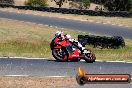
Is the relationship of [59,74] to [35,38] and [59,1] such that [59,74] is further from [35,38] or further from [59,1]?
[59,1]

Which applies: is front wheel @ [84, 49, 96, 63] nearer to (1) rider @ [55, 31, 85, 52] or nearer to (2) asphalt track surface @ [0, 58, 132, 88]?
(2) asphalt track surface @ [0, 58, 132, 88]

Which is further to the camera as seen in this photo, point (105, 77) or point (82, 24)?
point (82, 24)

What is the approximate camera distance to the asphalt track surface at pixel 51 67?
14.9m

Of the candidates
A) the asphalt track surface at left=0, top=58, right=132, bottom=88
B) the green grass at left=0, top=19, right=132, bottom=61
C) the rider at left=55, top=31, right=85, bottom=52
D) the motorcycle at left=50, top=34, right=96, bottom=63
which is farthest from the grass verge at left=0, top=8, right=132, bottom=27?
the asphalt track surface at left=0, top=58, right=132, bottom=88

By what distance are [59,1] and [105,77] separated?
58636 mm

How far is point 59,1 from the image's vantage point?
219ft

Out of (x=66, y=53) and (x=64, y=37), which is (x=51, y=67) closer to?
(x=66, y=53)

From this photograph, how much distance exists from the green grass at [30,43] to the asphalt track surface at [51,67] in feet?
5.19

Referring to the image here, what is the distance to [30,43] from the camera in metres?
24.5

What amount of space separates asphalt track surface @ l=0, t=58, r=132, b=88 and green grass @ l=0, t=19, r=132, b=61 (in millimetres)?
1583

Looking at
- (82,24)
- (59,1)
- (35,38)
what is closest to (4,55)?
(35,38)

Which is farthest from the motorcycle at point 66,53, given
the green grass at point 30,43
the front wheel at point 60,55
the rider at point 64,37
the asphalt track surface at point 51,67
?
the green grass at point 30,43

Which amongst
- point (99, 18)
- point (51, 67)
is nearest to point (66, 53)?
point (51, 67)

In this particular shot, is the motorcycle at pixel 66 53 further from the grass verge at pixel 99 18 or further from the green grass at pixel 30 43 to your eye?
the grass verge at pixel 99 18
